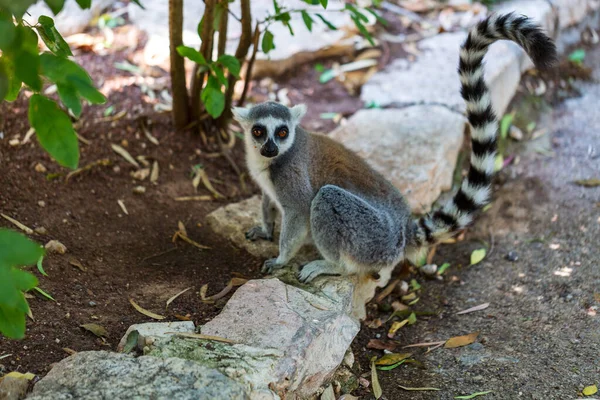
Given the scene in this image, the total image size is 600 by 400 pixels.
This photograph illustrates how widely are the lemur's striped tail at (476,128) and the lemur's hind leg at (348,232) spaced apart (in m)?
0.37

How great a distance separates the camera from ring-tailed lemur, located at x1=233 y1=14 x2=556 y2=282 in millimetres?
4328

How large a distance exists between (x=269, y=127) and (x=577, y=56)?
6.08 m

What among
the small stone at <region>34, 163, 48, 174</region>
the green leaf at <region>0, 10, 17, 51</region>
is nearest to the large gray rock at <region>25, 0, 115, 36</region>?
the small stone at <region>34, 163, 48, 174</region>


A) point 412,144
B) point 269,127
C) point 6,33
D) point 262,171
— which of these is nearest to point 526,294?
point 412,144

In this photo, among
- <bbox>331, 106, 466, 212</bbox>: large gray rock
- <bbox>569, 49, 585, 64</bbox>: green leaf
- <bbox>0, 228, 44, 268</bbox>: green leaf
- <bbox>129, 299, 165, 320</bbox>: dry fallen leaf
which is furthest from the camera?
<bbox>569, 49, 585, 64</bbox>: green leaf

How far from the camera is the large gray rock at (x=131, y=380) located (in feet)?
9.50

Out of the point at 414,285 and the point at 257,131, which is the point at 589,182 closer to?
the point at 414,285

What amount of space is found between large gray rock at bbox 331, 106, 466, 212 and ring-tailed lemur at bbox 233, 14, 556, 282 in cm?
95

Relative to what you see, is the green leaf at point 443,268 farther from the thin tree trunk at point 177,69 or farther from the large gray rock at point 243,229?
the thin tree trunk at point 177,69

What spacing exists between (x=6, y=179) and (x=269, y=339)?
2627 mm

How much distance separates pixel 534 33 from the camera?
12.7 ft

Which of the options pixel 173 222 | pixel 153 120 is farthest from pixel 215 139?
pixel 173 222

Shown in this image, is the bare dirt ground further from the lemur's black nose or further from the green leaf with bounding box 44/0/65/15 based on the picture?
the green leaf with bounding box 44/0/65/15

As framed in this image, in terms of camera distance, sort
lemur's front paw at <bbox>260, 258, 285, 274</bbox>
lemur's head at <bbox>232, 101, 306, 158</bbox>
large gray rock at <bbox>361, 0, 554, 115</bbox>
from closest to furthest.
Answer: lemur's head at <bbox>232, 101, 306, 158</bbox>, lemur's front paw at <bbox>260, 258, 285, 274</bbox>, large gray rock at <bbox>361, 0, 554, 115</bbox>
